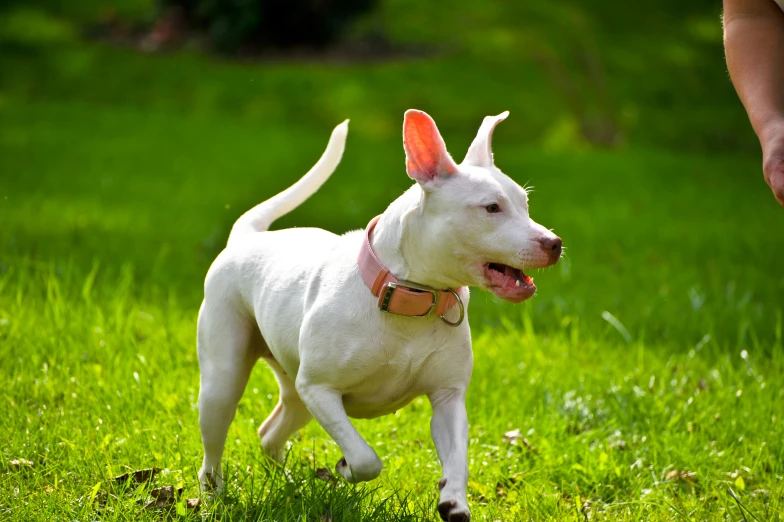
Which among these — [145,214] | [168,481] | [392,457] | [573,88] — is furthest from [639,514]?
[573,88]

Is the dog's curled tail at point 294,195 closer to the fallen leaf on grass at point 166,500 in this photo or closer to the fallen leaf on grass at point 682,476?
the fallen leaf on grass at point 166,500

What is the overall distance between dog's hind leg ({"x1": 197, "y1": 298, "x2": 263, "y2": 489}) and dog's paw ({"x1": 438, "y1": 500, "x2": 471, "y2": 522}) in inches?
41.3

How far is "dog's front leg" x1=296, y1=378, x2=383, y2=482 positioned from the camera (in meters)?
3.22

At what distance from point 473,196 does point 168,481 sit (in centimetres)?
167

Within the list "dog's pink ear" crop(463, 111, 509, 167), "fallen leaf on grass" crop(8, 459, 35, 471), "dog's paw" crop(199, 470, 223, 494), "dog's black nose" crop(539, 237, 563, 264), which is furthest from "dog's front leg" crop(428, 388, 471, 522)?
"fallen leaf on grass" crop(8, 459, 35, 471)

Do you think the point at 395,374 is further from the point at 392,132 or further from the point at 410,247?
the point at 392,132

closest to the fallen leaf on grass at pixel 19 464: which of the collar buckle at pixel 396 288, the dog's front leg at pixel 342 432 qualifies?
the dog's front leg at pixel 342 432

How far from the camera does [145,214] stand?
881 cm

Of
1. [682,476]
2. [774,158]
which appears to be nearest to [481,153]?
[774,158]

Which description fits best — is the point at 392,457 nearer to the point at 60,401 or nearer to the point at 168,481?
the point at 168,481

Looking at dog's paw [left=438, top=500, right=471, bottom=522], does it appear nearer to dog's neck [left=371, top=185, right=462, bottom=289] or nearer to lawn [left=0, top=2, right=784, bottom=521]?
lawn [left=0, top=2, right=784, bottom=521]

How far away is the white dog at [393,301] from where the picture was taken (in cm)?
309

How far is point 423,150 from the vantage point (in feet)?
10.2

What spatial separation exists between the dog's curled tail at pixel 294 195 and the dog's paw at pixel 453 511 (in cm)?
149
